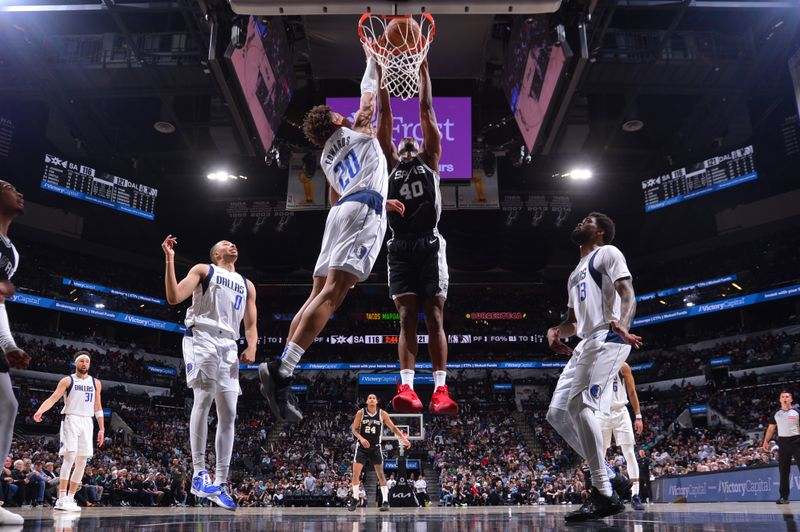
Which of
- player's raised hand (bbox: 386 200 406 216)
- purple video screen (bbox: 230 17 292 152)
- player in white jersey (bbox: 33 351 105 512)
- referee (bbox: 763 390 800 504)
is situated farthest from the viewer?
purple video screen (bbox: 230 17 292 152)

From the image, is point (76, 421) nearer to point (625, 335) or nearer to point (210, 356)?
point (210, 356)

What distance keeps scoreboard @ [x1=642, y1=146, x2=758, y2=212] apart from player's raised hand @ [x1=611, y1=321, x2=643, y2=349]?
20177 mm

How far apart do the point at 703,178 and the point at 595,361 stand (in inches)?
797

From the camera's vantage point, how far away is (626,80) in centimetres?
1380

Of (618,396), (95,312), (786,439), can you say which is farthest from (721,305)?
(95,312)

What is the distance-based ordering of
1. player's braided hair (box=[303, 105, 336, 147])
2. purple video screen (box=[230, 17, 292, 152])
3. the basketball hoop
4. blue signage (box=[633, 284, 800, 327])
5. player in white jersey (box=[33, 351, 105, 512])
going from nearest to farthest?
player's braided hair (box=[303, 105, 336, 147]) < the basketball hoop < player in white jersey (box=[33, 351, 105, 512]) < purple video screen (box=[230, 17, 292, 152]) < blue signage (box=[633, 284, 800, 327])

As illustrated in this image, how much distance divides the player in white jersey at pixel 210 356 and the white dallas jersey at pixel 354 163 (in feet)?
5.27

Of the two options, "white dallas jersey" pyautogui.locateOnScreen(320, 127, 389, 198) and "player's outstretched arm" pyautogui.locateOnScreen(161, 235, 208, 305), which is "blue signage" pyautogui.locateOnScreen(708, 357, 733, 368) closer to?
"white dallas jersey" pyautogui.locateOnScreen(320, 127, 389, 198)

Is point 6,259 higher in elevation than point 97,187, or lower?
lower

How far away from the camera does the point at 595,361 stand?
15.5 ft

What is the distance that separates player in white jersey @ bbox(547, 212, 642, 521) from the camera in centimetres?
452

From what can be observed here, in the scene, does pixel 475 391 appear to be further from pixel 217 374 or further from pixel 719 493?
pixel 217 374

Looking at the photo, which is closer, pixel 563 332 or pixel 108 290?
pixel 563 332

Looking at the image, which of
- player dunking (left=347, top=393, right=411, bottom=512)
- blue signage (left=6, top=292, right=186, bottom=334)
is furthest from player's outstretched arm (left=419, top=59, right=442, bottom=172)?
blue signage (left=6, top=292, right=186, bottom=334)
